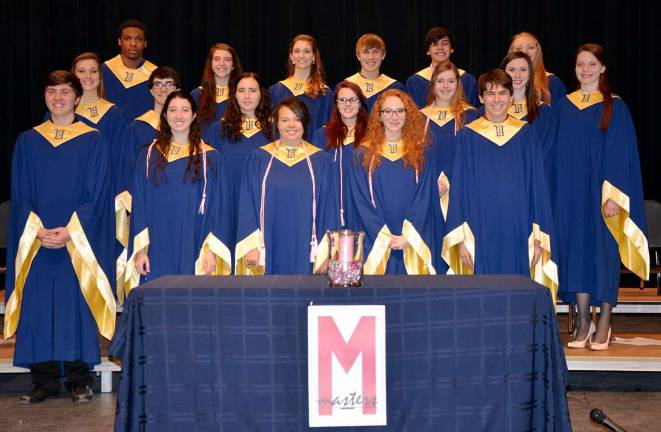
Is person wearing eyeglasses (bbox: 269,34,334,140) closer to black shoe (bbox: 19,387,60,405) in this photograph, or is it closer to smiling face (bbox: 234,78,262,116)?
smiling face (bbox: 234,78,262,116)

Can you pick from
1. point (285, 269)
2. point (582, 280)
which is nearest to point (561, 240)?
point (582, 280)

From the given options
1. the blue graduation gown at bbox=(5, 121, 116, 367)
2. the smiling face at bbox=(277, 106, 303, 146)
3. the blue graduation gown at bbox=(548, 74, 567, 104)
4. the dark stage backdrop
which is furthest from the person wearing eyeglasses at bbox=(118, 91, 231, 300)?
the dark stage backdrop

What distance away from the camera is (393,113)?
17.6 feet

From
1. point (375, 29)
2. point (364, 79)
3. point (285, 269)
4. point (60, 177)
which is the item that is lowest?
point (285, 269)

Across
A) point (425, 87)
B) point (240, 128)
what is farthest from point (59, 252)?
point (425, 87)

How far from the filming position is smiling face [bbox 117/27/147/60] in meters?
7.08

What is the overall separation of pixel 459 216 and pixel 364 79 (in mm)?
1707

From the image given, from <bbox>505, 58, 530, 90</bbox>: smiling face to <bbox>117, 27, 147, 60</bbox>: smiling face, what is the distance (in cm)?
277

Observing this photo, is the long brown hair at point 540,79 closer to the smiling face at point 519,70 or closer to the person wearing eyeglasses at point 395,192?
the smiling face at point 519,70

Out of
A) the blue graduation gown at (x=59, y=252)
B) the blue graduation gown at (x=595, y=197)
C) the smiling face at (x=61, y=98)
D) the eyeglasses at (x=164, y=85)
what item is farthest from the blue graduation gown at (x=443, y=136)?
the smiling face at (x=61, y=98)

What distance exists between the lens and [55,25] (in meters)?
8.53

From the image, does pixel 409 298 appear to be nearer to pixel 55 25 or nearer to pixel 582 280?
pixel 582 280

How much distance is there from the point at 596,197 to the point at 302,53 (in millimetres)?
2156

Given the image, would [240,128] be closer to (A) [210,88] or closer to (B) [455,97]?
(A) [210,88]
